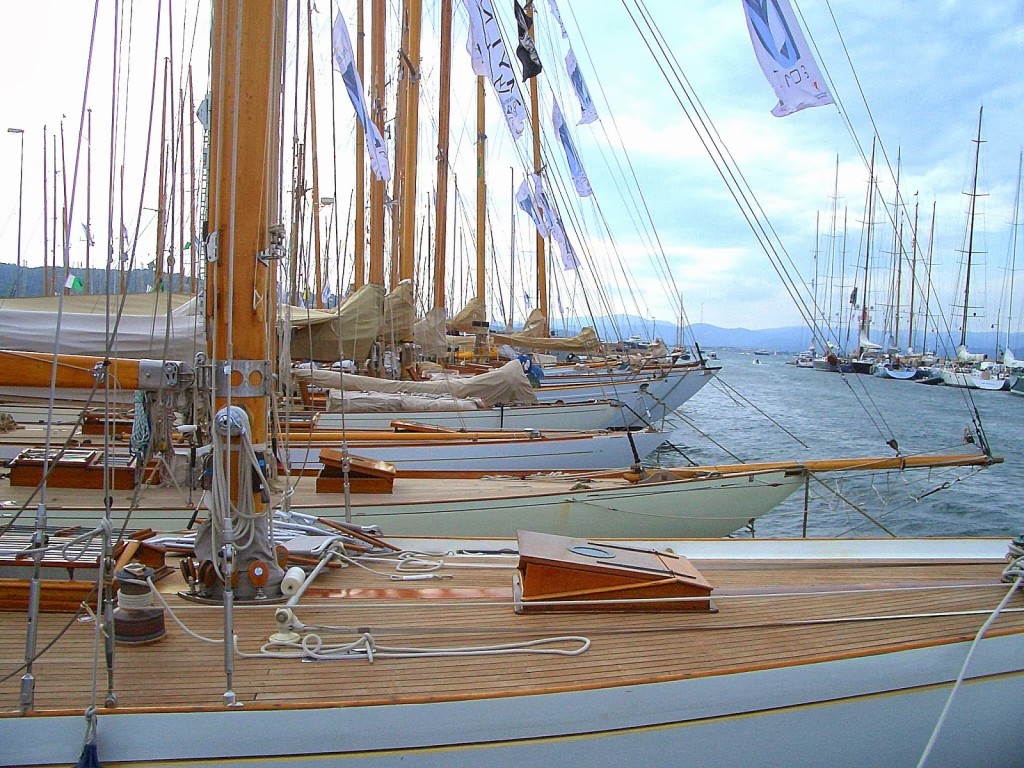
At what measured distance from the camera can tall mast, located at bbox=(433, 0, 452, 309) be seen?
16.5 metres

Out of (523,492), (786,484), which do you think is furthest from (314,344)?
(786,484)

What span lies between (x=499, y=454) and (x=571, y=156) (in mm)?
7006

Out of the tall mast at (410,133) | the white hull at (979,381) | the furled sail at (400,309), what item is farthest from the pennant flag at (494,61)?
the white hull at (979,381)

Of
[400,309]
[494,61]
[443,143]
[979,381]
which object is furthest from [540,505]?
[979,381]

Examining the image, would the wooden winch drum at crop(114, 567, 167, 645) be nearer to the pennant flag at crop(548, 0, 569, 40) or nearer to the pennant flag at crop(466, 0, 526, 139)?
the pennant flag at crop(466, 0, 526, 139)

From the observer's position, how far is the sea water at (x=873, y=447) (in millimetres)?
13547

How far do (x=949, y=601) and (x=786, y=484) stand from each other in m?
4.28

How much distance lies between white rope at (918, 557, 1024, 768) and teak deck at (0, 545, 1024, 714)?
86mm

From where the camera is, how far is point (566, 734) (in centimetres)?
330

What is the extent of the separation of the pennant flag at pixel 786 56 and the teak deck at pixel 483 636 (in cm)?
365

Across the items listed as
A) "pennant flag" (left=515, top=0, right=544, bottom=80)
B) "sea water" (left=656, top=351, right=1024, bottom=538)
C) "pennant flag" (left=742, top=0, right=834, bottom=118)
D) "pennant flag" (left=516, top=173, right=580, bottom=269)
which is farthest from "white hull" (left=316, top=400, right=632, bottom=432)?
"pennant flag" (left=742, top=0, right=834, bottom=118)

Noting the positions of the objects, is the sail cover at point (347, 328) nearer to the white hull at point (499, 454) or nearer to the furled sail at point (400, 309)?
the furled sail at point (400, 309)

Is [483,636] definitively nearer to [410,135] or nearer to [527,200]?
[410,135]

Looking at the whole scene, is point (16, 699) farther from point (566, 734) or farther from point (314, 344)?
point (314, 344)
